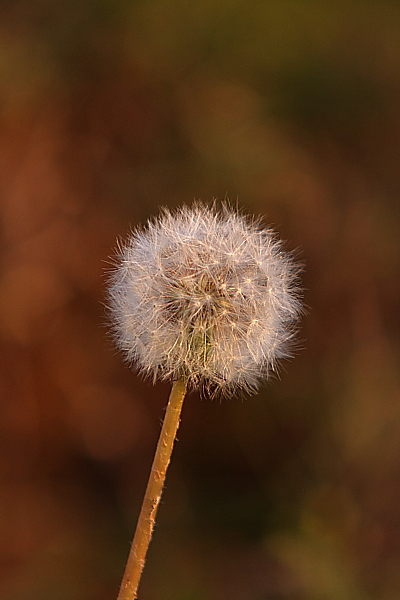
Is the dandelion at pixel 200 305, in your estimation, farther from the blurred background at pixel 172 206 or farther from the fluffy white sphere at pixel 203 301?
the blurred background at pixel 172 206

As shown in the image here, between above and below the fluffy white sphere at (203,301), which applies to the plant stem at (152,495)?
below

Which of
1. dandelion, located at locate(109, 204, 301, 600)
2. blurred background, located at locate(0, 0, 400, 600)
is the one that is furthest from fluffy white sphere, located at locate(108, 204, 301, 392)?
blurred background, located at locate(0, 0, 400, 600)

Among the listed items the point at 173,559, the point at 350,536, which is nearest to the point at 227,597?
the point at 173,559

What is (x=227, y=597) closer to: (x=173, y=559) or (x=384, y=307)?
(x=173, y=559)

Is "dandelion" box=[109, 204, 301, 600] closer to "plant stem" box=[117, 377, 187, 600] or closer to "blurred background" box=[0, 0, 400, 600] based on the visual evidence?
"plant stem" box=[117, 377, 187, 600]

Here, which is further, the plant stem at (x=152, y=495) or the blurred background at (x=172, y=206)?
the blurred background at (x=172, y=206)

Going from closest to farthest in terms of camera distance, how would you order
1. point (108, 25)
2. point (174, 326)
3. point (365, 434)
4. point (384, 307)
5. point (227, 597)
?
point (174, 326), point (227, 597), point (365, 434), point (384, 307), point (108, 25)

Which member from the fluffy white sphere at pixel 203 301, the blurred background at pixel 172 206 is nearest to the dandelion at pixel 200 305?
the fluffy white sphere at pixel 203 301

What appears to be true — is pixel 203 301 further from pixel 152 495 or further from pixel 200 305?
pixel 152 495
